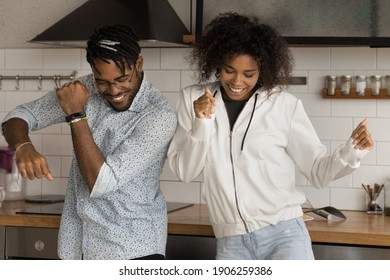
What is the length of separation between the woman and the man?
0.40 feet

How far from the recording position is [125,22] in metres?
3.22

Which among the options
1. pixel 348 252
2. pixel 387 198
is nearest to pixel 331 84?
pixel 387 198

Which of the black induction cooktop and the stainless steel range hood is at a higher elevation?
the stainless steel range hood

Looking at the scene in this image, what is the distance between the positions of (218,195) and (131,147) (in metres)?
0.32

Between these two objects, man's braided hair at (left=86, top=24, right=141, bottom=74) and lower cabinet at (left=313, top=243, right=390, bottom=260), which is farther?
lower cabinet at (left=313, top=243, right=390, bottom=260)

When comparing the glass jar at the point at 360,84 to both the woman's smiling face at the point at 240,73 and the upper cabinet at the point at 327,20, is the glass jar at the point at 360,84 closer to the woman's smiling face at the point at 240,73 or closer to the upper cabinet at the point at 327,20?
the upper cabinet at the point at 327,20

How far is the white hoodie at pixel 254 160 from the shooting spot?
234 centimetres

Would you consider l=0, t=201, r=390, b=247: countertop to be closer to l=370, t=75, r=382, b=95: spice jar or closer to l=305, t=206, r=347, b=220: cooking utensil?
l=305, t=206, r=347, b=220: cooking utensil

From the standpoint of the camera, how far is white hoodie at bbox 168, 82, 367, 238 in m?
2.34

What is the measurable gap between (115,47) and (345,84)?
54.1 inches

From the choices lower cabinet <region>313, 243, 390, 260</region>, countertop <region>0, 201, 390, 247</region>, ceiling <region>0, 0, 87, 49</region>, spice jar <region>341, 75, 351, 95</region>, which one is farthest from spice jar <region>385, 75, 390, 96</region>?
ceiling <region>0, 0, 87, 49</region>

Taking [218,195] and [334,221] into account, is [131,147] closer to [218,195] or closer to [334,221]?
[218,195]

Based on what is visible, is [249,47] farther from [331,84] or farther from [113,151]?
[331,84]
